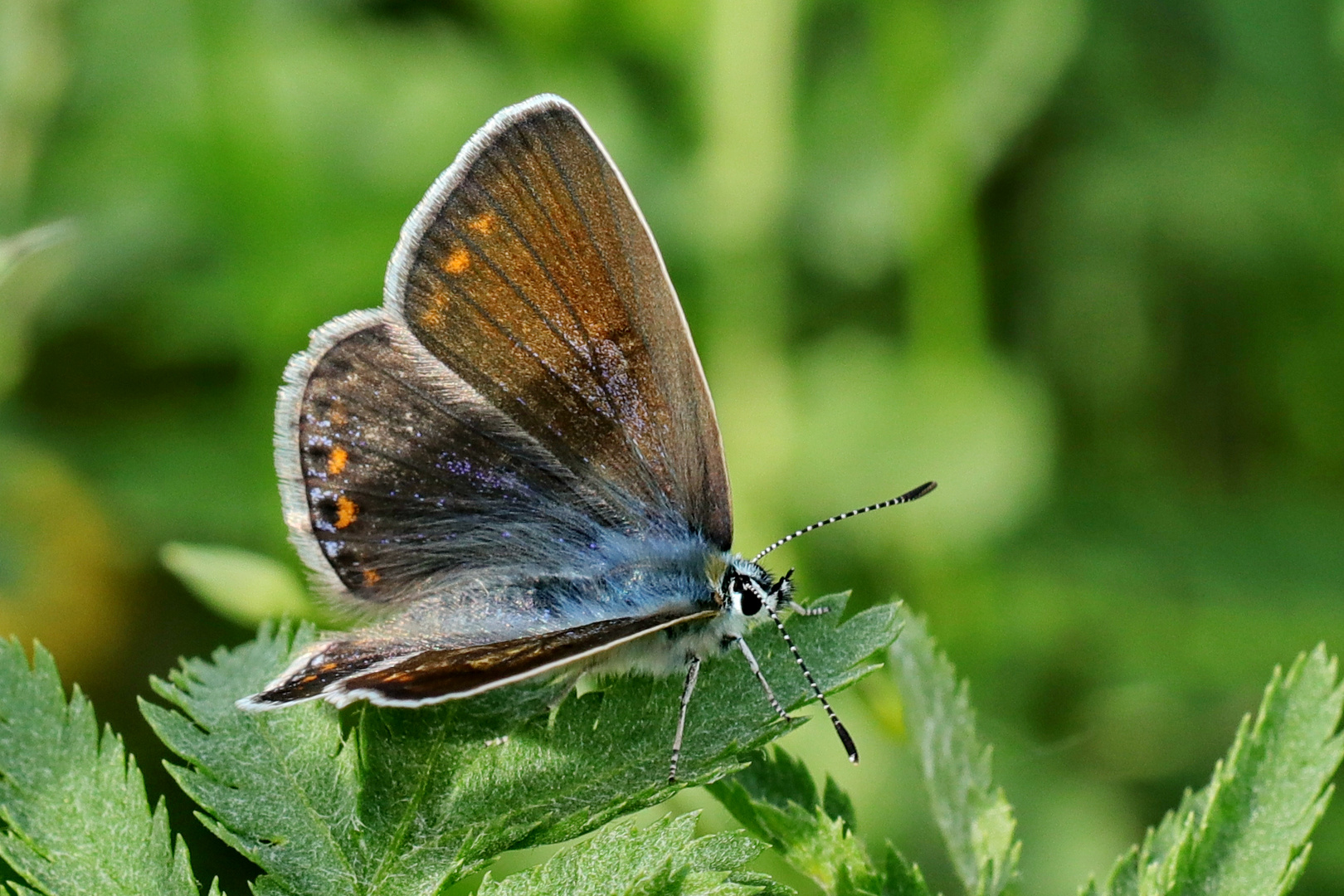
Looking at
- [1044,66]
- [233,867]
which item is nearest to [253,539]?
[233,867]

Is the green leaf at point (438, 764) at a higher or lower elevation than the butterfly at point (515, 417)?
lower

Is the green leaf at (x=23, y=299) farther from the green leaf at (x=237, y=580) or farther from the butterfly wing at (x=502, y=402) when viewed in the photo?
the butterfly wing at (x=502, y=402)

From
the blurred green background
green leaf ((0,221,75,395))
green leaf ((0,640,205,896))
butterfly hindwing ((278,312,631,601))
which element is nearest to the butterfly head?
butterfly hindwing ((278,312,631,601))

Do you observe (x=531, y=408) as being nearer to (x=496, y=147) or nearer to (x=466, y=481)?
(x=466, y=481)

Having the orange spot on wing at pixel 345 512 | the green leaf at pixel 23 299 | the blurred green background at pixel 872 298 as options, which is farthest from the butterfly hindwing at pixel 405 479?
the green leaf at pixel 23 299

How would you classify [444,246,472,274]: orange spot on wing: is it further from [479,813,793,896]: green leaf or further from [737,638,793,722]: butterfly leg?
[479,813,793,896]: green leaf

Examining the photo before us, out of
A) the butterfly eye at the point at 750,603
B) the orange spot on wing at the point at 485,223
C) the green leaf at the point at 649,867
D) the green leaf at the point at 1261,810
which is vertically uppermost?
the orange spot on wing at the point at 485,223
